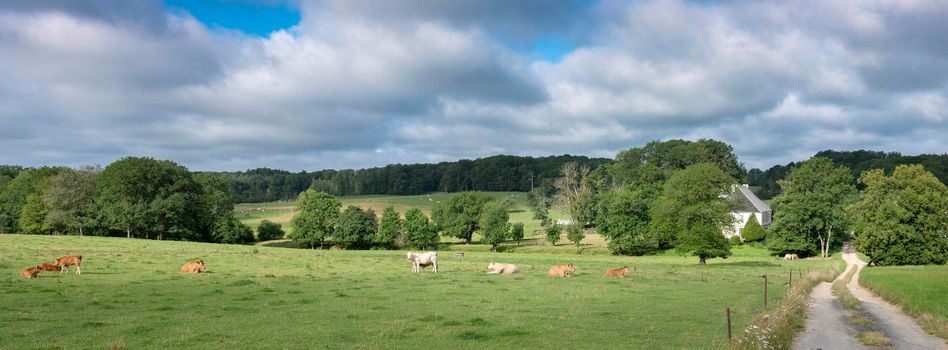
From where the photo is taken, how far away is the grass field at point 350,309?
14.1 metres

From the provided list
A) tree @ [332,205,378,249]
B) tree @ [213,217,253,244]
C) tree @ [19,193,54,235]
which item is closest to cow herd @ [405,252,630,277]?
tree @ [332,205,378,249]

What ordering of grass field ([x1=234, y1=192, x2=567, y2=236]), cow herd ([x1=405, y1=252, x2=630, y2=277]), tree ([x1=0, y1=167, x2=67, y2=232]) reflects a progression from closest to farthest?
cow herd ([x1=405, y1=252, x2=630, y2=277]), tree ([x1=0, y1=167, x2=67, y2=232]), grass field ([x1=234, y1=192, x2=567, y2=236])

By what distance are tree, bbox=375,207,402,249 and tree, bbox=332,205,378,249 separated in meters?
1.21

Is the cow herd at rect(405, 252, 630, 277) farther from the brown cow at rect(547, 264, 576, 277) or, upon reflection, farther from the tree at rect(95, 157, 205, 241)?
the tree at rect(95, 157, 205, 241)

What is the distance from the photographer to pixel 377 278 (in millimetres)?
31156

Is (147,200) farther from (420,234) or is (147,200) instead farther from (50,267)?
(50,267)

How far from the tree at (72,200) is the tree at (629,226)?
211 ft

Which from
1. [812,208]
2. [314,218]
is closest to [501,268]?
[314,218]

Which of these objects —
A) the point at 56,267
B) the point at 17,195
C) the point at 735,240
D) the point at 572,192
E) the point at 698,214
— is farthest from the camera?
the point at 572,192

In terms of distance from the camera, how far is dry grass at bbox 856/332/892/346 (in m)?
18.2

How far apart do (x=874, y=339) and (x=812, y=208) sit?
63.8 m

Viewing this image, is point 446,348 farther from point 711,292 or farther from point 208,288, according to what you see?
point 711,292

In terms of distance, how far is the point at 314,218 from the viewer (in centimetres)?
8325

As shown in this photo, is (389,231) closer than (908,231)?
No
